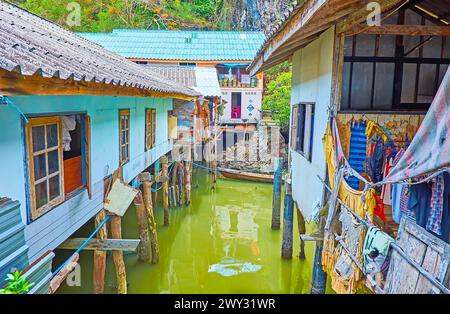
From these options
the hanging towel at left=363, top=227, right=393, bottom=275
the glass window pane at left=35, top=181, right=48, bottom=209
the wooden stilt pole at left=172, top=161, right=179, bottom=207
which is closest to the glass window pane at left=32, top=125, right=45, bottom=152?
the glass window pane at left=35, top=181, right=48, bottom=209

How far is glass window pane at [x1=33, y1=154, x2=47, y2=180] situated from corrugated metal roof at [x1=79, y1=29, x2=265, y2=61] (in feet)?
72.2

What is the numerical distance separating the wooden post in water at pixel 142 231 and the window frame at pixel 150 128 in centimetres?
246

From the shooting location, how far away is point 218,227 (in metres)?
13.7

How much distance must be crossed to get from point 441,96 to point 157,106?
416 inches

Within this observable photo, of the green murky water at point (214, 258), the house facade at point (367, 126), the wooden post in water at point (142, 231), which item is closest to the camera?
the house facade at point (367, 126)

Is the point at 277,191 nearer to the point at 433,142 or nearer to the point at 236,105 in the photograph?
the point at 433,142

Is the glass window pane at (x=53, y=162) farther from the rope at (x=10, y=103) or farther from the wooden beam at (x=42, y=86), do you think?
the wooden beam at (x=42, y=86)

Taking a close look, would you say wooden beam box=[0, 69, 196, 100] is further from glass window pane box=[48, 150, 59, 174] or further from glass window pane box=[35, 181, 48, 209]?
glass window pane box=[35, 181, 48, 209]

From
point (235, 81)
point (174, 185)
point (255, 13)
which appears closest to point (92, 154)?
point (174, 185)

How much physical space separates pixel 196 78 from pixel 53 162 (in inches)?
645

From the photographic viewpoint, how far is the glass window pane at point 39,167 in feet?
15.7

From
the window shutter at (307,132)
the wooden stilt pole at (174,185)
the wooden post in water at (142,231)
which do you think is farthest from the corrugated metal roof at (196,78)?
the window shutter at (307,132)

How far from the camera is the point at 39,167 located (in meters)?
4.90

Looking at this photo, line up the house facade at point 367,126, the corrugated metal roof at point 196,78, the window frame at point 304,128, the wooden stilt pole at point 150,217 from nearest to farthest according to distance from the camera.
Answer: the house facade at point 367,126 < the window frame at point 304,128 < the wooden stilt pole at point 150,217 < the corrugated metal roof at point 196,78
